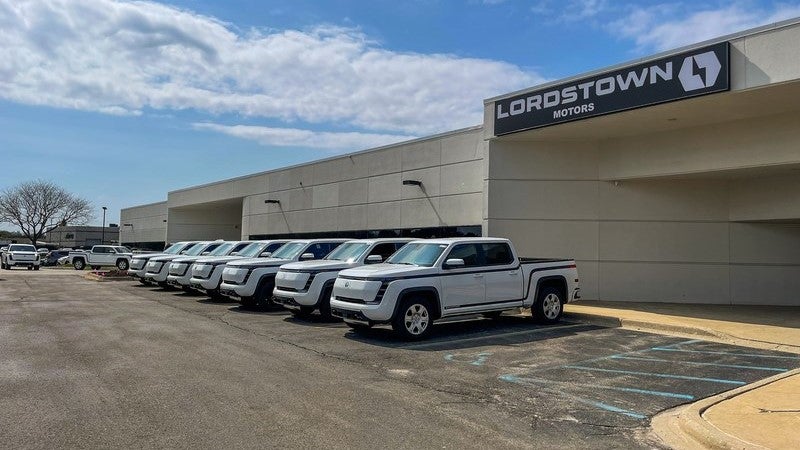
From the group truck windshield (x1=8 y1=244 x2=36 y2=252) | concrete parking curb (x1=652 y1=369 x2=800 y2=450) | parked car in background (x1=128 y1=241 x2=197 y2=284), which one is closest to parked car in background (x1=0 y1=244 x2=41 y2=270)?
truck windshield (x1=8 y1=244 x2=36 y2=252)

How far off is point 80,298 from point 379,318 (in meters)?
12.5

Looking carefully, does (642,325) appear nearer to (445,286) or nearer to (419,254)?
(445,286)

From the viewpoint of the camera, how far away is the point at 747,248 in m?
17.0

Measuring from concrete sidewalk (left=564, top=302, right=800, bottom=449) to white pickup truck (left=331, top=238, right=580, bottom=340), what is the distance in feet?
6.10

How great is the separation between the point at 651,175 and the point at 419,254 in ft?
26.7

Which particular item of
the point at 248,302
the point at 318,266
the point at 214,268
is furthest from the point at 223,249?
the point at 318,266

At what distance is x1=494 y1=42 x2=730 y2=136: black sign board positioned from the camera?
1264 centimetres

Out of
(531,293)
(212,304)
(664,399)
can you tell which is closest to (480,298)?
(531,293)

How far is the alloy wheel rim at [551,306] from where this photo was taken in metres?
13.2

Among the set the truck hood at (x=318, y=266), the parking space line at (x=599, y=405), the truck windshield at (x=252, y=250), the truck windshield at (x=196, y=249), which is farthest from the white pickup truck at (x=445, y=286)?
the truck windshield at (x=196, y=249)

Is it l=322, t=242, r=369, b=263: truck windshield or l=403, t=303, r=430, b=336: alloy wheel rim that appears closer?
l=403, t=303, r=430, b=336: alloy wheel rim

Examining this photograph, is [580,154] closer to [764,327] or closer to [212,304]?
[764,327]

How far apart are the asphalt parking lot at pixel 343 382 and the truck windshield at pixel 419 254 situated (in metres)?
1.43

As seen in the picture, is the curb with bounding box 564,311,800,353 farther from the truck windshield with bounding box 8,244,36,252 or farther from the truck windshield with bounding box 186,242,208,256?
the truck windshield with bounding box 8,244,36,252
